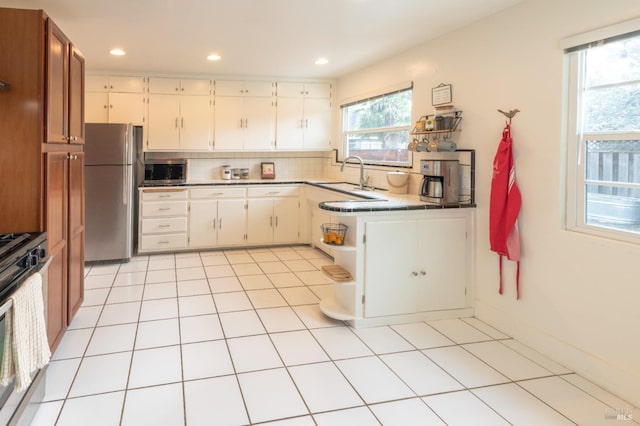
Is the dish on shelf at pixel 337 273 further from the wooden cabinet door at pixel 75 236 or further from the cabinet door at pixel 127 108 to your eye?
the cabinet door at pixel 127 108

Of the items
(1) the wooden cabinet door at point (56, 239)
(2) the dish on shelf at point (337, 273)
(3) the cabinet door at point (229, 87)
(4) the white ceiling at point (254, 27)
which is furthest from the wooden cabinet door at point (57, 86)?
(3) the cabinet door at point (229, 87)

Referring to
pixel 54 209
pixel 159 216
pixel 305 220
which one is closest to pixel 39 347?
pixel 54 209

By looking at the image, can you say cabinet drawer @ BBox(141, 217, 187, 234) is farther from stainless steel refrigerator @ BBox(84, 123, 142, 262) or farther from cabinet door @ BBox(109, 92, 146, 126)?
cabinet door @ BBox(109, 92, 146, 126)

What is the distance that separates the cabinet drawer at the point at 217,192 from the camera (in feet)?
19.0

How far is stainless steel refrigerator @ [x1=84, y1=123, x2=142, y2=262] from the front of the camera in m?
5.06

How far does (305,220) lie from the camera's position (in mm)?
6211

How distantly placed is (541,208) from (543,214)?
4 centimetres

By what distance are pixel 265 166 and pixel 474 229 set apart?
360 centimetres

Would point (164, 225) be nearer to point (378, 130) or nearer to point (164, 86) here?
point (164, 86)

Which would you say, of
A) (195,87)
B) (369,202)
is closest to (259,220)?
(195,87)

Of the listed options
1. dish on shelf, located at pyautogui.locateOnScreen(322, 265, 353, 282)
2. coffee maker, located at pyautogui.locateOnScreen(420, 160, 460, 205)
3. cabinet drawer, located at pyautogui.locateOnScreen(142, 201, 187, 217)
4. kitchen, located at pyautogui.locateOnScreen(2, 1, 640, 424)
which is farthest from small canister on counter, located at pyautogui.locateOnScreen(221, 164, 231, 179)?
coffee maker, located at pyautogui.locateOnScreen(420, 160, 460, 205)

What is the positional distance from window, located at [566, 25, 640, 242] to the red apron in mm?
362

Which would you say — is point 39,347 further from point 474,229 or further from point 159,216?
point 159,216

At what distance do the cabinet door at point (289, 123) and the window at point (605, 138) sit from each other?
400 cm
